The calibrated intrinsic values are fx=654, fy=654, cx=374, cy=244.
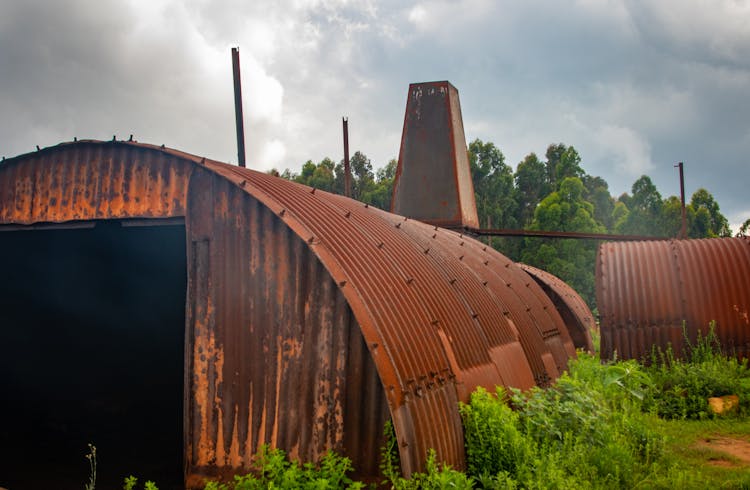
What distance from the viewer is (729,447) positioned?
934 centimetres

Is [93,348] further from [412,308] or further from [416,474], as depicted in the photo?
[416,474]

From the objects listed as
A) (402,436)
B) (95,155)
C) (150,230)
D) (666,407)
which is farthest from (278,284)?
(666,407)

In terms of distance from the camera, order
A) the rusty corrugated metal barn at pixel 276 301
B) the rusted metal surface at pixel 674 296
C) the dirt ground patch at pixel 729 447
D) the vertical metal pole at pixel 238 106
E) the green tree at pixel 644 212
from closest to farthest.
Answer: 1. the rusty corrugated metal barn at pixel 276 301
2. the dirt ground patch at pixel 729 447
3. the vertical metal pole at pixel 238 106
4. the rusted metal surface at pixel 674 296
5. the green tree at pixel 644 212

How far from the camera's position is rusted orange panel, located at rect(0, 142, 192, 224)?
23.3 ft

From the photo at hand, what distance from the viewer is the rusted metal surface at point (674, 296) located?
13836 millimetres

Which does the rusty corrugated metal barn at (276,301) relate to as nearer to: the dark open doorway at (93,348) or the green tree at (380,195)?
the dark open doorway at (93,348)

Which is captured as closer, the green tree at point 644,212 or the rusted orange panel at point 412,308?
the rusted orange panel at point 412,308

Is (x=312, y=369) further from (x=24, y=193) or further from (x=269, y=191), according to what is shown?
(x=24, y=193)

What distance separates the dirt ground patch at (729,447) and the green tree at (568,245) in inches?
1296

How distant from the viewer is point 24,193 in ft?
25.7

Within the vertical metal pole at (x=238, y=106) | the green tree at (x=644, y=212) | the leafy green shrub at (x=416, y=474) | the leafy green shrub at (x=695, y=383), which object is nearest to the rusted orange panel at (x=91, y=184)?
the leafy green shrub at (x=416, y=474)

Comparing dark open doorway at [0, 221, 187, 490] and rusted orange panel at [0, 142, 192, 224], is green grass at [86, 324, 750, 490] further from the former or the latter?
rusted orange panel at [0, 142, 192, 224]

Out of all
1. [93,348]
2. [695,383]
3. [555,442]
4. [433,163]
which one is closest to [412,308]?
[555,442]

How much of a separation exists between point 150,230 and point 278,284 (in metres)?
4.49
